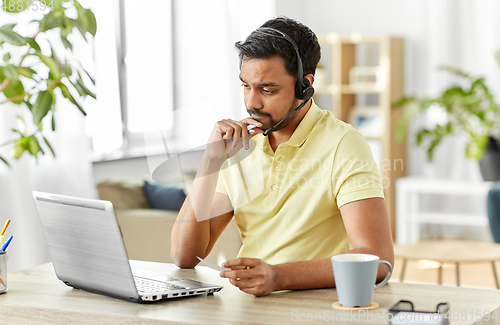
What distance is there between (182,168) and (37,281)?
0.38m

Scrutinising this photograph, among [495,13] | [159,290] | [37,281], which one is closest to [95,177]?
[37,281]

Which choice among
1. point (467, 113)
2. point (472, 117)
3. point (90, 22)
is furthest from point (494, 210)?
point (90, 22)

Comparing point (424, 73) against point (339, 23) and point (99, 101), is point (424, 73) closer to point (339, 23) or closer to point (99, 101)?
point (339, 23)

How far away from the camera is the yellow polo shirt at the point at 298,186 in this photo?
1.37 m

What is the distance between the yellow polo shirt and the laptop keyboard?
0.92 feet

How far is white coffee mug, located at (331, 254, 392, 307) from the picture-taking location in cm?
103

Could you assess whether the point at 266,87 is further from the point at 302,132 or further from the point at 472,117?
the point at 472,117

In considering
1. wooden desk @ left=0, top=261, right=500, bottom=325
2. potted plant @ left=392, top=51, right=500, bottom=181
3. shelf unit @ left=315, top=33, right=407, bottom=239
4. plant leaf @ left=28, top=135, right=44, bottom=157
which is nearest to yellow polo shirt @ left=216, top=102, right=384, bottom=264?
wooden desk @ left=0, top=261, right=500, bottom=325

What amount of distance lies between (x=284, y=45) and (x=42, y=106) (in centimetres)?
55

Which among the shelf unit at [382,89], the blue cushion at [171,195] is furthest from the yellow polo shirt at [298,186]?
the shelf unit at [382,89]

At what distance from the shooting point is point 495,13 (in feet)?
15.7

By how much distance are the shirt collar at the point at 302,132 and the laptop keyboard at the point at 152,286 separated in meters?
0.38

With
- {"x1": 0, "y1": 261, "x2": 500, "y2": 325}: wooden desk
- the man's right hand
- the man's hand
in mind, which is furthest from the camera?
the man's right hand

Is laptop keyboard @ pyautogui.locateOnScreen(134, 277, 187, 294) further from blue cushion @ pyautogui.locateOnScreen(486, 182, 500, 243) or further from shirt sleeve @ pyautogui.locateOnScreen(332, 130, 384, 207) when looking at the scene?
blue cushion @ pyautogui.locateOnScreen(486, 182, 500, 243)
